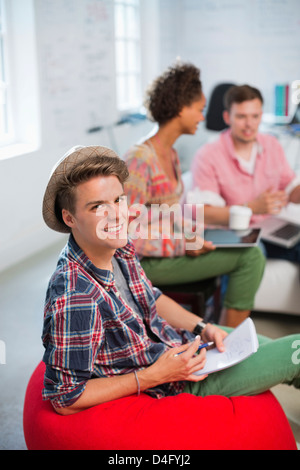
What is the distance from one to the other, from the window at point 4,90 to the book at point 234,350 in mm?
2953

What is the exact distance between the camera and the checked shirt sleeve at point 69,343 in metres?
1.19

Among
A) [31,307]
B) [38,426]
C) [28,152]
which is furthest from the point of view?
[28,152]

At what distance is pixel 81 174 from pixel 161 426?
2.03ft

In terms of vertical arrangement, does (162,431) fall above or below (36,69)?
below

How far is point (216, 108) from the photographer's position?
4555mm

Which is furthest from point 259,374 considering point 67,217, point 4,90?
point 4,90

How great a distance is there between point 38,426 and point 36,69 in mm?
3263

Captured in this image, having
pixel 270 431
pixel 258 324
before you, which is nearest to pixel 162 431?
pixel 270 431

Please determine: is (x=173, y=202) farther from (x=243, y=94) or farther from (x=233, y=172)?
(x=243, y=94)

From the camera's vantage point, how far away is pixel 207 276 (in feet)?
7.37

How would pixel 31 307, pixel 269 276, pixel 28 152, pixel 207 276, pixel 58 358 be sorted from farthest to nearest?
pixel 28 152
pixel 31 307
pixel 269 276
pixel 207 276
pixel 58 358

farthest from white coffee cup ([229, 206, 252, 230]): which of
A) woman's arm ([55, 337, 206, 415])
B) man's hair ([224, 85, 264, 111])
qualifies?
woman's arm ([55, 337, 206, 415])

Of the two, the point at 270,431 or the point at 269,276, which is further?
the point at 269,276
